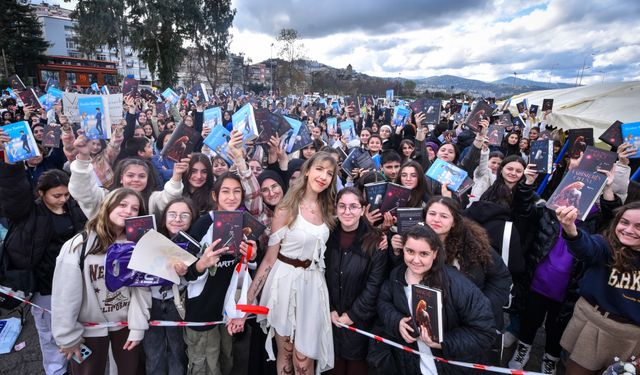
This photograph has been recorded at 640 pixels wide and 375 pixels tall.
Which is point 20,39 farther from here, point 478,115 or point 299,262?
point 299,262

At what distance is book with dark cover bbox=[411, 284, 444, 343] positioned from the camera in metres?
2.03

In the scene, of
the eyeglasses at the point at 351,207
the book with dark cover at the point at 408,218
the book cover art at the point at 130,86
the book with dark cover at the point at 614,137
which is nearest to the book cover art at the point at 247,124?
the eyeglasses at the point at 351,207

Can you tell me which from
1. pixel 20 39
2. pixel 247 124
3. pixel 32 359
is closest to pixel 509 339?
pixel 247 124

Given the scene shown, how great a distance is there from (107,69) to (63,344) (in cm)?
7515

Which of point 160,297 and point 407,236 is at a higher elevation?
point 407,236

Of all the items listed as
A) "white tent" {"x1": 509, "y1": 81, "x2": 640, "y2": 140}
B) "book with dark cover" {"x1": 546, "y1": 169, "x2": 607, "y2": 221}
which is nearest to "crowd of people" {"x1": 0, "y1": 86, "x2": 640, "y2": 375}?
"book with dark cover" {"x1": 546, "y1": 169, "x2": 607, "y2": 221}

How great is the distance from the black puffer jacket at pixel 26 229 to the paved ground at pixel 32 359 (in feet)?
4.09

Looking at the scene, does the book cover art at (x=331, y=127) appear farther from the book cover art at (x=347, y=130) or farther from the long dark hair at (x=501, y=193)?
the long dark hair at (x=501, y=193)

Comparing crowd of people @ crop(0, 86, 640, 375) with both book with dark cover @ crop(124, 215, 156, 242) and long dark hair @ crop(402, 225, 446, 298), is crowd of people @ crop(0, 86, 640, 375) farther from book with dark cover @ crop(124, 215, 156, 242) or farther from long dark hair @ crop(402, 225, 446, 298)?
book with dark cover @ crop(124, 215, 156, 242)

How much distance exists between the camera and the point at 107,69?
202 feet

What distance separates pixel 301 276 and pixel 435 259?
1102 millimetres

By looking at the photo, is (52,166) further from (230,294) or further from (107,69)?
(107,69)

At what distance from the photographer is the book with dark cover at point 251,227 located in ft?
8.52

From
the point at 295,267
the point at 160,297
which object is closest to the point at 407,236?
the point at 295,267
